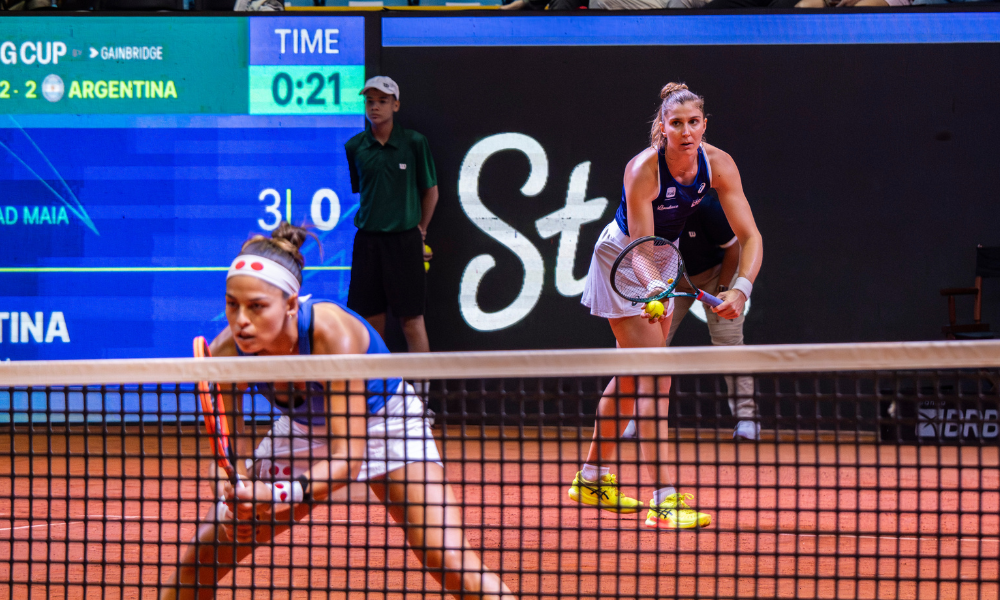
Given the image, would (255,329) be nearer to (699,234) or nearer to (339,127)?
(699,234)

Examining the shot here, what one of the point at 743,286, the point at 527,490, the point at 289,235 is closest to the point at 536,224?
the point at 527,490

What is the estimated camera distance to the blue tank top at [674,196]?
11.5ft

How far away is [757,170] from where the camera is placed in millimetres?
5723

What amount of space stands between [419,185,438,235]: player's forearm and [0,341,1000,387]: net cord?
3823 millimetres

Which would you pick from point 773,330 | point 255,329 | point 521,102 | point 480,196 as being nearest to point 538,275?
point 480,196

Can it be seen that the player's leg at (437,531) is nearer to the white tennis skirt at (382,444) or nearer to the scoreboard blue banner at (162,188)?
the white tennis skirt at (382,444)

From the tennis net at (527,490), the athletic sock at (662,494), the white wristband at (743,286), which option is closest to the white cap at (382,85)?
the tennis net at (527,490)

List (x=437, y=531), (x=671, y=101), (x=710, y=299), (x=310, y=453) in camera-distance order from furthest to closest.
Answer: (x=671, y=101) < (x=710, y=299) < (x=437, y=531) < (x=310, y=453)

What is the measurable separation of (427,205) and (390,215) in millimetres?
257

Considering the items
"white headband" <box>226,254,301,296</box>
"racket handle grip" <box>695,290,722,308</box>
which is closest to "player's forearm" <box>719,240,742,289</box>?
"racket handle grip" <box>695,290,722,308</box>

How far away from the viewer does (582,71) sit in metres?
5.71

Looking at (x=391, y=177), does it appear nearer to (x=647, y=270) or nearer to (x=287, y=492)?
(x=647, y=270)

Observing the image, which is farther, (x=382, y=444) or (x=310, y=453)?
(x=382, y=444)

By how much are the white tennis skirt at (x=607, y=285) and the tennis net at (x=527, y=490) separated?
0.96 feet
